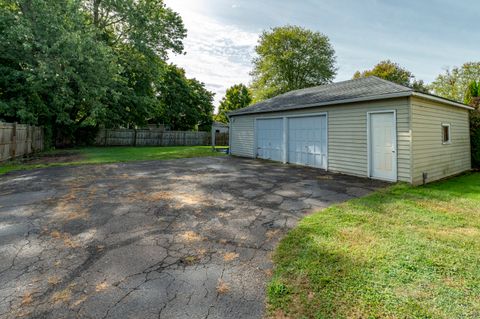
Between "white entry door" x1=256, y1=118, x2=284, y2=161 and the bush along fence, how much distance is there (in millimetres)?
15829

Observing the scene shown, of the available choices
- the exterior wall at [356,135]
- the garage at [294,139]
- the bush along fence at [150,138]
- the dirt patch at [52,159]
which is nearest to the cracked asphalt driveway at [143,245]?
the exterior wall at [356,135]

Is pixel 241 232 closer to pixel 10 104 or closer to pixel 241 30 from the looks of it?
pixel 241 30

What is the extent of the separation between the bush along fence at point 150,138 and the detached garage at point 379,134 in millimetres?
17347

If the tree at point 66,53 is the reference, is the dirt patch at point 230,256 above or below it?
below

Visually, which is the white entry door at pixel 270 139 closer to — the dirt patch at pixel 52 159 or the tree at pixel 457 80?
the dirt patch at pixel 52 159

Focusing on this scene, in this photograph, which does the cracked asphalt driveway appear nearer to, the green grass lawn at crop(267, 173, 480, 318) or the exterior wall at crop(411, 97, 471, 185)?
the green grass lawn at crop(267, 173, 480, 318)

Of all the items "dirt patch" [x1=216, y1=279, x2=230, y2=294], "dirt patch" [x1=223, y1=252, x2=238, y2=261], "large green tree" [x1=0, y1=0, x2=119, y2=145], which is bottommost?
"dirt patch" [x1=216, y1=279, x2=230, y2=294]

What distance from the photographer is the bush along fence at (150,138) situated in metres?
23.7

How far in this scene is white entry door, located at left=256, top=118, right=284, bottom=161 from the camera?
11.9 m

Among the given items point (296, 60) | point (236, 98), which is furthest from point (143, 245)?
point (236, 98)

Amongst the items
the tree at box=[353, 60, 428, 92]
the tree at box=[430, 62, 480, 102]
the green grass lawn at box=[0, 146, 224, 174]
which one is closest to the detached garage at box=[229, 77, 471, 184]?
the green grass lawn at box=[0, 146, 224, 174]

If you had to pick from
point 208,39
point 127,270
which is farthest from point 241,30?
point 127,270

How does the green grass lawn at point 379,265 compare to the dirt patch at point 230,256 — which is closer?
the green grass lawn at point 379,265

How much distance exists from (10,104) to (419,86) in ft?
117
